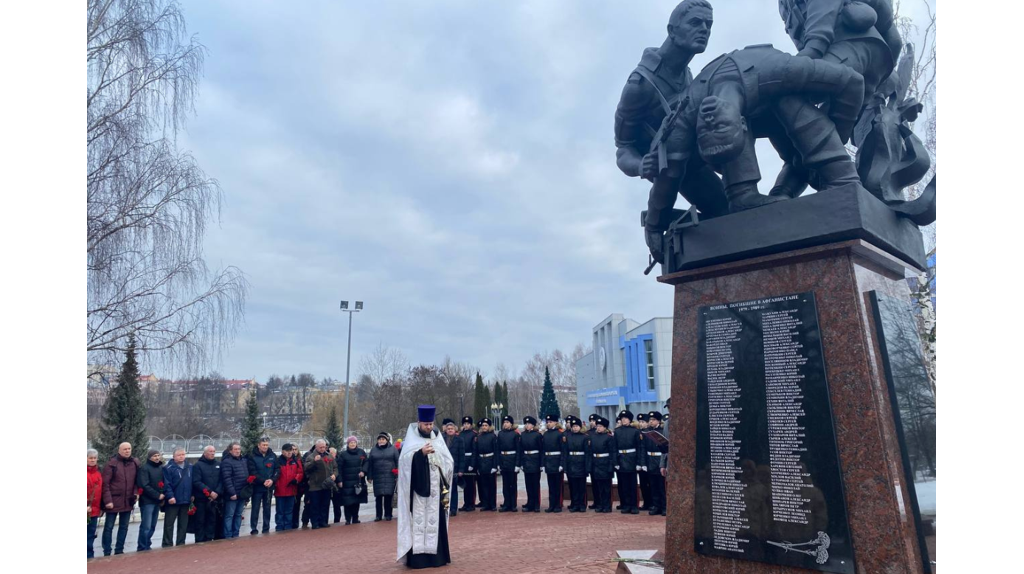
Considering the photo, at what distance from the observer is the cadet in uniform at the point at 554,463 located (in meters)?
12.8

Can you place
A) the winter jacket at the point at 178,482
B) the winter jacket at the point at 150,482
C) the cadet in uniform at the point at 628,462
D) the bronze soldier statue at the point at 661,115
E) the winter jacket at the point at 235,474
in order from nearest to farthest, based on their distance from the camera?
1. the bronze soldier statue at the point at 661,115
2. the winter jacket at the point at 150,482
3. the winter jacket at the point at 178,482
4. the winter jacket at the point at 235,474
5. the cadet in uniform at the point at 628,462

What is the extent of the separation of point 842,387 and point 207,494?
405 inches

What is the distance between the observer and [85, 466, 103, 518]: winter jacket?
9.64m

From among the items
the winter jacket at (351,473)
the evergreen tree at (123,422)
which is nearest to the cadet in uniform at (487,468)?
the winter jacket at (351,473)

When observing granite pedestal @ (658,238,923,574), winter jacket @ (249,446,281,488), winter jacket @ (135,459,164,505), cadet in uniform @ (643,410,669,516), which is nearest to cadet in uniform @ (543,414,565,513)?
cadet in uniform @ (643,410,669,516)

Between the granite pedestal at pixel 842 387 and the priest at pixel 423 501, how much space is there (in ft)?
11.7

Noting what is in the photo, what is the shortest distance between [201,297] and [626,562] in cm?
1020

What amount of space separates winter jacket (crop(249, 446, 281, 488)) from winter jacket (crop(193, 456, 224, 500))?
0.73 metres

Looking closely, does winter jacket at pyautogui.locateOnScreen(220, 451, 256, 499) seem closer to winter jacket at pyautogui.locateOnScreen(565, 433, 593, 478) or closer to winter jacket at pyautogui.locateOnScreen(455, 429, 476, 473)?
winter jacket at pyautogui.locateOnScreen(455, 429, 476, 473)

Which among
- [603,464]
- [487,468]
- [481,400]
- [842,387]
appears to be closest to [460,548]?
[603,464]

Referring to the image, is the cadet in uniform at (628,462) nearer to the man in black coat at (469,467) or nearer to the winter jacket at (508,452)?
the winter jacket at (508,452)

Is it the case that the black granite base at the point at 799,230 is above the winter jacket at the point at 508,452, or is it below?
above

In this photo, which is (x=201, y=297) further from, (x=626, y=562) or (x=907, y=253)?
(x=907, y=253)

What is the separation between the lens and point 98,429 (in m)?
19.1
